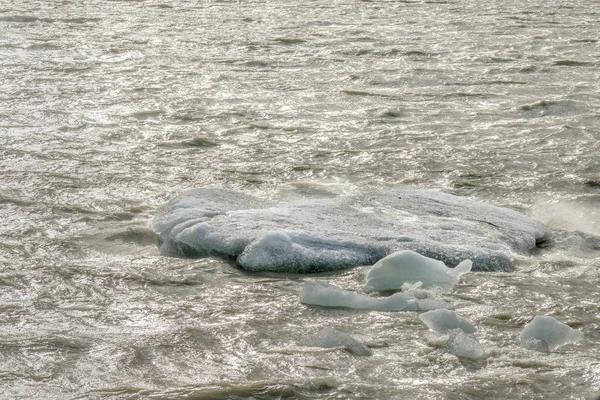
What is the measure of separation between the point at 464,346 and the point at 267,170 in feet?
8.03

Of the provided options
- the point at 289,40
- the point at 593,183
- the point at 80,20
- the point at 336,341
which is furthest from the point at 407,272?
the point at 80,20

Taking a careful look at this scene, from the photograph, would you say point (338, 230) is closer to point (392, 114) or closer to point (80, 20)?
point (392, 114)

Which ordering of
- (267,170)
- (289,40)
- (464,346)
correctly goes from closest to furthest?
1. (464,346)
2. (267,170)
3. (289,40)

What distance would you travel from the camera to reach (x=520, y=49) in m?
9.09

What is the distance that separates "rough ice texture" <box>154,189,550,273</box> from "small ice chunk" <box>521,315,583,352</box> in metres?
0.71

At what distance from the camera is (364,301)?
3629 millimetres

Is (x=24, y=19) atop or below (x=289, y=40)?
atop

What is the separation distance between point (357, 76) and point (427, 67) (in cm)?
69

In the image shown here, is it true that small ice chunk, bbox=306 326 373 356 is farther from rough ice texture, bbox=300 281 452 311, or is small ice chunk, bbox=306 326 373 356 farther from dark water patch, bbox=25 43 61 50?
dark water patch, bbox=25 43 61 50

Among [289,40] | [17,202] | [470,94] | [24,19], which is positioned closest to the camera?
[17,202]

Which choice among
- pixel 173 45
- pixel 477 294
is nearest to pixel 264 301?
pixel 477 294

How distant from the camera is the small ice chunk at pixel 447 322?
3389 mm

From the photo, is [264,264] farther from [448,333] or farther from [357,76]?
[357,76]

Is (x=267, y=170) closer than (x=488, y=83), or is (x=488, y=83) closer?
(x=267, y=170)
